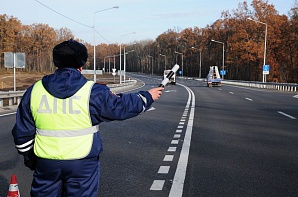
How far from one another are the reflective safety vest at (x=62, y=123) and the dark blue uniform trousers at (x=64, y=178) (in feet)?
0.17

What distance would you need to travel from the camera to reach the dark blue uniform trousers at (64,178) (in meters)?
2.92

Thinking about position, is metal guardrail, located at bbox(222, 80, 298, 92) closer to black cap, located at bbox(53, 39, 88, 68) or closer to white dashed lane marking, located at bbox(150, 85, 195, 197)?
white dashed lane marking, located at bbox(150, 85, 195, 197)

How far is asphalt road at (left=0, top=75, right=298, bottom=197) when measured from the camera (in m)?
5.77

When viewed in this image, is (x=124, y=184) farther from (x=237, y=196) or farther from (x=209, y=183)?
(x=237, y=196)

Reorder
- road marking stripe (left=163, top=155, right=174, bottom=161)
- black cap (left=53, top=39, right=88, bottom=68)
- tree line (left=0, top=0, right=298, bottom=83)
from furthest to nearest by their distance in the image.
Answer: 1. tree line (left=0, top=0, right=298, bottom=83)
2. road marking stripe (left=163, top=155, right=174, bottom=161)
3. black cap (left=53, top=39, right=88, bottom=68)

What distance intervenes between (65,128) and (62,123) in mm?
44

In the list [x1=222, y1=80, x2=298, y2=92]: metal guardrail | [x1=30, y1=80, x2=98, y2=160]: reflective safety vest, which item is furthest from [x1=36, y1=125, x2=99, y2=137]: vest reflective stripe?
[x1=222, y1=80, x2=298, y2=92]: metal guardrail

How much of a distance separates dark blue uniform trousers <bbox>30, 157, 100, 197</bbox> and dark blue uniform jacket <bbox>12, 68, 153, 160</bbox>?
13 cm

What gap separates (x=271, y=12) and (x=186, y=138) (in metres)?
65.5

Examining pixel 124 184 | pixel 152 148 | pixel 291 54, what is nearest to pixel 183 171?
pixel 124 184

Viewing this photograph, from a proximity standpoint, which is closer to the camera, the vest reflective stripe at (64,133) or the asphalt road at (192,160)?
the vest reflective stripe at (64,133)

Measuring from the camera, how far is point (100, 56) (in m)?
181

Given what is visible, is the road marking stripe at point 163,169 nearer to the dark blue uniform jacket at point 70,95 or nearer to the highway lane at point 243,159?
the highway lane at point 243,159

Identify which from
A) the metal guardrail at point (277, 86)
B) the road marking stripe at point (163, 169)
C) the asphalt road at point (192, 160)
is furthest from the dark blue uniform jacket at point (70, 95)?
the metal guardrail at point (277, 86)
